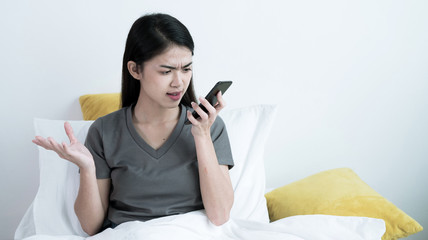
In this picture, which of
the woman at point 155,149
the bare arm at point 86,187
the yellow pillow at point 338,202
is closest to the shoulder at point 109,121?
the woman at point 155,149

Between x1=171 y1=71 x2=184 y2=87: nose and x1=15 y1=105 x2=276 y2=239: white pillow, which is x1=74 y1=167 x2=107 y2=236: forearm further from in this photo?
x1=171 y1=71 x2=184 y2=87: nose

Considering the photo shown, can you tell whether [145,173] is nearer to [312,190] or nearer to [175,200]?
[175,200]

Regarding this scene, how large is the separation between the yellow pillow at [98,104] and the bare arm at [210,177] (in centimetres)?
49

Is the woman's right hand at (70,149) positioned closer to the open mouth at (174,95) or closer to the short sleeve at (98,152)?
the short sleeve at (98,152)

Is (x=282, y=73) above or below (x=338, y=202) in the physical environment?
above

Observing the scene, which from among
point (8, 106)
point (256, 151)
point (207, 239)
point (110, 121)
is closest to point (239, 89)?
point (256, 151)

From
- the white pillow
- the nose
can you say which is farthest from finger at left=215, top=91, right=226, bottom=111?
the white pillow

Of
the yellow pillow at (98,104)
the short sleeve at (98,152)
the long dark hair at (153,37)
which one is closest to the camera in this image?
the long dark hair at (153,37)

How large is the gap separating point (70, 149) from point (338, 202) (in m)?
0.81

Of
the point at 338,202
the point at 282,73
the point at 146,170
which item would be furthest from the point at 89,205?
the point at 282,73

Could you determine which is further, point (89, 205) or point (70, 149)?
point (89, 205)

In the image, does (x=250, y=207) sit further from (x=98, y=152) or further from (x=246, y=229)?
(x=98, y=152)

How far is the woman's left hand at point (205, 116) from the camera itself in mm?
1059

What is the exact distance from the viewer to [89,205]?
1.14 meters
